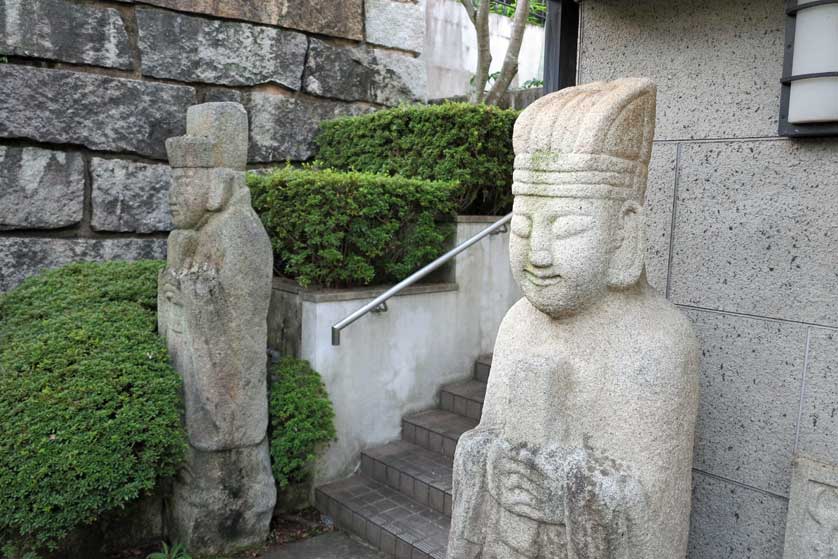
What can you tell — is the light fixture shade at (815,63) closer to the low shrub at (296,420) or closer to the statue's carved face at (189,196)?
the statue's carved face at (189,196)

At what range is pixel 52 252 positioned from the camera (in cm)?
503

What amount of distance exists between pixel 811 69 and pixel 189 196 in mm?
3083

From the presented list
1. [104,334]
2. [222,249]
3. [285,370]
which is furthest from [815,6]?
[104,334]

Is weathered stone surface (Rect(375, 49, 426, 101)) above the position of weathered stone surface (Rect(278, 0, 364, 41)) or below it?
below

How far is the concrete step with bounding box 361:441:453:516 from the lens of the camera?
4.16m

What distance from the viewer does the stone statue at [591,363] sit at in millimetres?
1827

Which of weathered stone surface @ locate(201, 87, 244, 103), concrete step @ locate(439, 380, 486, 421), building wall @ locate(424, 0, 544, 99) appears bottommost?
concrete step @ locate(439, 380, 486, 421)

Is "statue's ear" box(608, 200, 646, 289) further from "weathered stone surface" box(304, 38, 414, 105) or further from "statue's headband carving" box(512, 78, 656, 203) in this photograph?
"weathered stone surface" box(304, 38, 414, 105)

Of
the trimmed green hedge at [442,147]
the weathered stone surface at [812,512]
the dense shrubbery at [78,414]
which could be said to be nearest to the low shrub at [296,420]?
the dense shrubbery at [78,414]

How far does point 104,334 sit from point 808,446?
3.59 meters

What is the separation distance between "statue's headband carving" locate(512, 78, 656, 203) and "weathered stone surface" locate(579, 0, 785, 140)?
0.61 m

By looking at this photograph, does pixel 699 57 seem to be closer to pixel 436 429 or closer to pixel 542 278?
pixel 542 278

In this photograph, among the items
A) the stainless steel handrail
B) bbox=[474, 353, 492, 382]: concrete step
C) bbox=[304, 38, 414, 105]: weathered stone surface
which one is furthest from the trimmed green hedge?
bbox=[474, 353, 492, 382]: concrete step

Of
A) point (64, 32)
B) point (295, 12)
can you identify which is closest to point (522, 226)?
point (64, 32)
